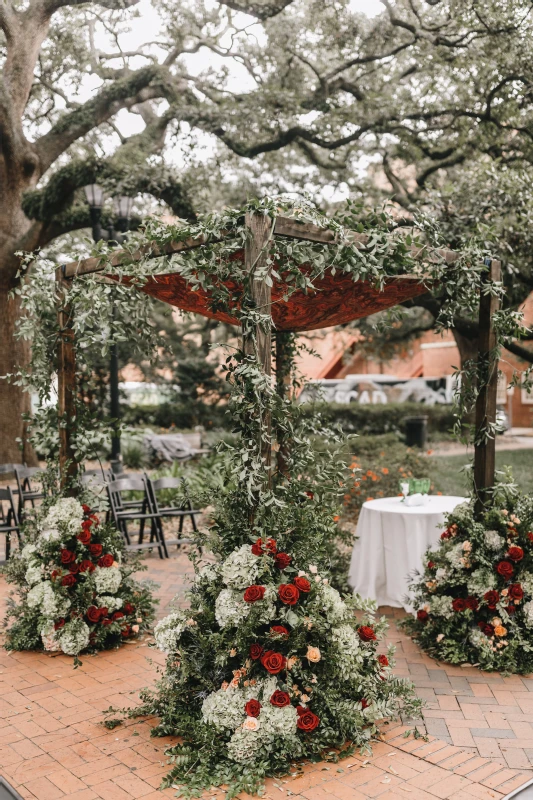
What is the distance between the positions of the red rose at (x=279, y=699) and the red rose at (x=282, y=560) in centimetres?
61

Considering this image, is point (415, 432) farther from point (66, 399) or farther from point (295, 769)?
point (295, 769)

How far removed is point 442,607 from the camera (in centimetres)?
519

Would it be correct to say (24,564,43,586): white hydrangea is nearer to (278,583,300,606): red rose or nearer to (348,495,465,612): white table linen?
(278,583,300,606): red rose

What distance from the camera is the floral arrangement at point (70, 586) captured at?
17.3 ft

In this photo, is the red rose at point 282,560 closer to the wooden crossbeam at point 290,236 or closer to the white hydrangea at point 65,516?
the wooden crossbeam at point 290,236

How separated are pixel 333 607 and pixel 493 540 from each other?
5.38 feet

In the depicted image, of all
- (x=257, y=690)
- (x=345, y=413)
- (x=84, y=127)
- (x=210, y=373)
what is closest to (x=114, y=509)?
(x=257, y=690)

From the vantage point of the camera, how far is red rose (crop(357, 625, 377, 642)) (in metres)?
4.11

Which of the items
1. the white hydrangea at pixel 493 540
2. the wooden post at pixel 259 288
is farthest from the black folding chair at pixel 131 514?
the wooden post at pixel 259 288

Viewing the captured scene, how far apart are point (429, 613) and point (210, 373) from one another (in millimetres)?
12696

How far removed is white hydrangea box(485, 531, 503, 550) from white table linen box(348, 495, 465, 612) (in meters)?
0.96

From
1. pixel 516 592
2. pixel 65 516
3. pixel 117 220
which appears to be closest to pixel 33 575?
pixel 65 516

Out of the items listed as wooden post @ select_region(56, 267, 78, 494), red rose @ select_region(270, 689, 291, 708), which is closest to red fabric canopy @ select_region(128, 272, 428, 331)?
wooden post @ select_region(56, 267, 78, 494)

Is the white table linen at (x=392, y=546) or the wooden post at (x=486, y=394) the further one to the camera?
the white table linen at (x=392, y=546)
